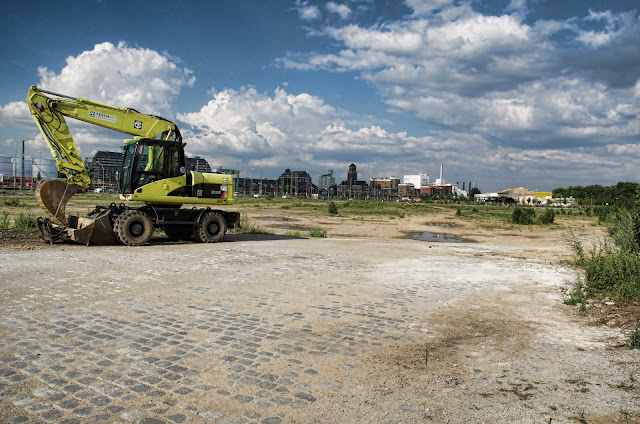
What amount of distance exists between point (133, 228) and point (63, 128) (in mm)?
3967

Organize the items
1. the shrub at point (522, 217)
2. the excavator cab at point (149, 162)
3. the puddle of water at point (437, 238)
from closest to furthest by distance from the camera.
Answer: the excavator cab at point (149, 162), the puddle of water at point (437, 238), the shrub at point (522, 217)

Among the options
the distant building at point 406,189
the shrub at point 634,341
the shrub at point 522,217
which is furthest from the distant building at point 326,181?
the shrub at point 634,341

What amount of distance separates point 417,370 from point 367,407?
3.75ft

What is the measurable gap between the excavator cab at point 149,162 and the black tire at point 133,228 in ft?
3.24

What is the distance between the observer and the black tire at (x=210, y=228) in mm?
16062

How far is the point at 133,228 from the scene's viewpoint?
14.1 m

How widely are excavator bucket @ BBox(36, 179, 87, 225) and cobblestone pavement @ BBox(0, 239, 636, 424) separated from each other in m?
2.26

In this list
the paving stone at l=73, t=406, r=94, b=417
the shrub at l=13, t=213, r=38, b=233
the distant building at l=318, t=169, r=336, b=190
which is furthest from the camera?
the distant building at l=318, t=169, r=336, b=190

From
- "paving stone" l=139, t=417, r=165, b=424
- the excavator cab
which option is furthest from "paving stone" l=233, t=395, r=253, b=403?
the excavator cab

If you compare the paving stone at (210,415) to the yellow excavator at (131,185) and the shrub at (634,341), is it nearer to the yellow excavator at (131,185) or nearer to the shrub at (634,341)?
the shrub at (634,341)

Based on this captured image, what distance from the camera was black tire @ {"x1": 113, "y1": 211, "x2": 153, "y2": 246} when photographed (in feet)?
45.4

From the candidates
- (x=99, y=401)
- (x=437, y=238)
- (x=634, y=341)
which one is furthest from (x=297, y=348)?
(x=437, y=238)

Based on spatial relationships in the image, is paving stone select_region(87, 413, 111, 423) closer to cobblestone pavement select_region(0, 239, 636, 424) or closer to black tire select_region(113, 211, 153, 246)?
cobblestone pavement select_region(0, 239, 636, 424)

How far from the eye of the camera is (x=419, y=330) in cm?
662
